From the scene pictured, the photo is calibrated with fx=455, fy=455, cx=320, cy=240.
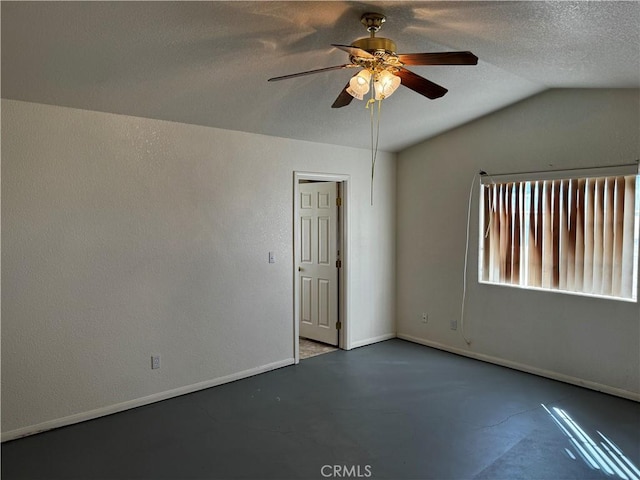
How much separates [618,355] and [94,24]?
4.54 m

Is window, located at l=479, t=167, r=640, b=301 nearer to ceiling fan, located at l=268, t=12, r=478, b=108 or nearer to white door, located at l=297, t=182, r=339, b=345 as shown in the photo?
white door, located at l=297, t=182, r=339, b=345

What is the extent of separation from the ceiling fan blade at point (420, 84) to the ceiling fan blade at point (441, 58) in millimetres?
87

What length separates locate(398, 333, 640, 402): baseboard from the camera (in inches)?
152

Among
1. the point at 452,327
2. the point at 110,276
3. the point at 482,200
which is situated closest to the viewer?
the point at 110,276

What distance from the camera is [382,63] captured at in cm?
246

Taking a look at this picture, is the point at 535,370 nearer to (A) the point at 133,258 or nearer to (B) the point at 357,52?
(B) the point at 357,52

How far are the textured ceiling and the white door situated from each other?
1.50 meters

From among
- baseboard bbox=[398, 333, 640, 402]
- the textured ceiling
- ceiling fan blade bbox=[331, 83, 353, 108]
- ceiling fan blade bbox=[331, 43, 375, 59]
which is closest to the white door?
baseboard bbox=[398, 333, 640, 402]

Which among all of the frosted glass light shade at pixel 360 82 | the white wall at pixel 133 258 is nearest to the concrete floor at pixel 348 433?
the white wall at pixel 133 258

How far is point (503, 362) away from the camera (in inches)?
185

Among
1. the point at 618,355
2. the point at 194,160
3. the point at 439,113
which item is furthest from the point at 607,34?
the point at 194,160

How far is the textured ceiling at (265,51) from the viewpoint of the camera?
7.74ft

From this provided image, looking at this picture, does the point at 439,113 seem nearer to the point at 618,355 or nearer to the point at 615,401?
the point at 618,355

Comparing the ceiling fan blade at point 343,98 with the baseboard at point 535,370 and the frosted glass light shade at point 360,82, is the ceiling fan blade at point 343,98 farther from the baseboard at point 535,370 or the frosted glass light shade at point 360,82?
the baseboard at point 535,370
